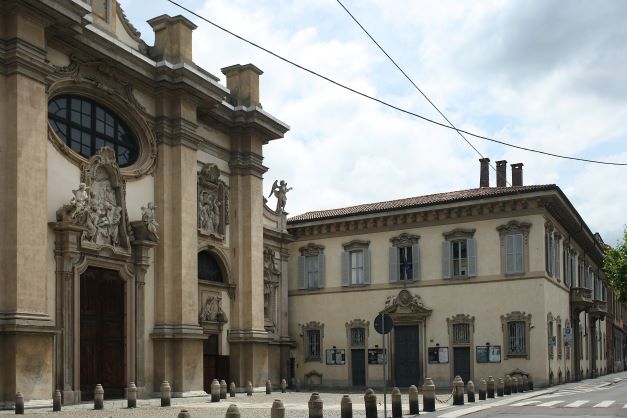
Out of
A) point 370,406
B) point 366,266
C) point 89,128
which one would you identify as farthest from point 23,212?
point 366,266

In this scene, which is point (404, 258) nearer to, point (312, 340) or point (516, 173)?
point (312, 340)

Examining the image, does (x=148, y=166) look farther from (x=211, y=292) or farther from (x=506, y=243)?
(x=506, y=243)

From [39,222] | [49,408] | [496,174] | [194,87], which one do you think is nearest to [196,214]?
[194,87]

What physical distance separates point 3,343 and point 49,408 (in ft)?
6.61

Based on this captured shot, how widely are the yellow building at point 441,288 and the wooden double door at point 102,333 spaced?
55.6 feet

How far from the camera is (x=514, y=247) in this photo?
36.4 metres

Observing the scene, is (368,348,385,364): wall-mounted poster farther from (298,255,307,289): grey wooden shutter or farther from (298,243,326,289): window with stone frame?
(298,255,307,289): grey wooden shutter

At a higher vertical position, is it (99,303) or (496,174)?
(496,174)

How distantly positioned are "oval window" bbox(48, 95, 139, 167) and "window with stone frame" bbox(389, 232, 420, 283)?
16.7 meters

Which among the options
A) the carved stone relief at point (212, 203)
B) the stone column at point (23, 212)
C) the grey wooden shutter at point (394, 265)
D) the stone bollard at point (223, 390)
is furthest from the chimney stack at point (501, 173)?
the stone column at point (23, 212)

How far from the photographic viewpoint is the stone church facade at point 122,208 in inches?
811

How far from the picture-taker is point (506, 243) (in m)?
36.6

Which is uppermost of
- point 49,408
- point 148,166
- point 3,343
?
point 148,166

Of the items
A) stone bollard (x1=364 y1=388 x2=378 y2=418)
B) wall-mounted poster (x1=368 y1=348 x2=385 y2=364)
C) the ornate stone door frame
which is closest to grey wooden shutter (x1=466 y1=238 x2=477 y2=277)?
the ornate stone door frame
